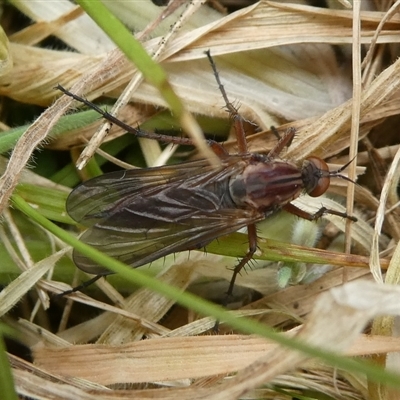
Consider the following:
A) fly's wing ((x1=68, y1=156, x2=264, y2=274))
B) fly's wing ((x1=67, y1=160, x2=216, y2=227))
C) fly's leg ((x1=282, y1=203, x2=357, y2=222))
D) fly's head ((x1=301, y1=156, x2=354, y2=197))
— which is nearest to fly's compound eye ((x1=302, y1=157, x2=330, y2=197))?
fly's head ((x1=301, y1=156, x2=354, y2=197))

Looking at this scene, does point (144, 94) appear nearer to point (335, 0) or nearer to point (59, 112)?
point (59, 112)

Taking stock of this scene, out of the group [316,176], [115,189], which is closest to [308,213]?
[316,176]

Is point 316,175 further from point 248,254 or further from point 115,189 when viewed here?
point 115,189

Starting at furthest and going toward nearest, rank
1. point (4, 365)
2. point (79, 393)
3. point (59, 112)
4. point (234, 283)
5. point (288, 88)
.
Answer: point (288, 88), point (234, 283), point (59, 112), point (79, 393), point (4, 365)

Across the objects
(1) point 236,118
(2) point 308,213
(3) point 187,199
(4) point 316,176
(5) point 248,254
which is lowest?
(5) point 248,254

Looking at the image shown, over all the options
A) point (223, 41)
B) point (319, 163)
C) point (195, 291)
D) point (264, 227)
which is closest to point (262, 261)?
point (264, 227)
